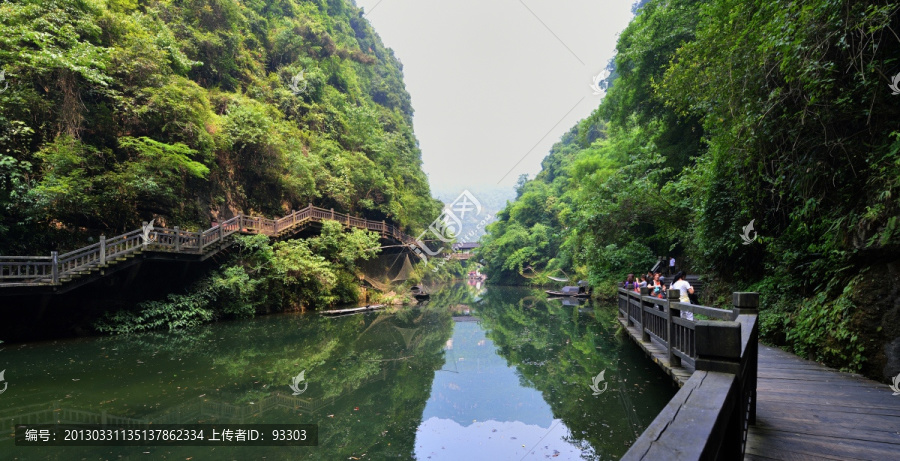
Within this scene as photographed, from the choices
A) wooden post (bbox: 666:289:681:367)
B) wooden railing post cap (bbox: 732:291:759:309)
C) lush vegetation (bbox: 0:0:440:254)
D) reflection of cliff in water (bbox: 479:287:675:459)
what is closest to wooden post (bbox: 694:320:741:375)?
wooden railing post cap (bbox: 732:291:759:309)

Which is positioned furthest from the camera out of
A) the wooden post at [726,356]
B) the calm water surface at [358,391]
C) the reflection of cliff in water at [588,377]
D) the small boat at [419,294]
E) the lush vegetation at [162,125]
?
the small boat at [419,294]

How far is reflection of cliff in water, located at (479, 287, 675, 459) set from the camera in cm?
493

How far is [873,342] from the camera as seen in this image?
3.91m

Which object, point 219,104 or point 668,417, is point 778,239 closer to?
point 668,417

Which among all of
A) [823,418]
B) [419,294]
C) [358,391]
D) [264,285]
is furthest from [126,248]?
[823,418]

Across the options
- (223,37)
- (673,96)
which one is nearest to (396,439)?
(673,96)

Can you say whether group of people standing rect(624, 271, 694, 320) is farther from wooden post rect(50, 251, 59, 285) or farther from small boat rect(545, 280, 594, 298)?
wooden post rect(50, 251, 59, 285)

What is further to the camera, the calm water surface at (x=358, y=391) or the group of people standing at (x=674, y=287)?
the group of people standing at (x=674, y=287)

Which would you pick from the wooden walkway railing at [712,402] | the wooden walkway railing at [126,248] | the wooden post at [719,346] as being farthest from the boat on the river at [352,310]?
the wooden post at [719,346]

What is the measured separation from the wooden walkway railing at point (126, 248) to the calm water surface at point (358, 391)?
1.65 metres

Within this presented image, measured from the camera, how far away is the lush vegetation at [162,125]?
9922mm

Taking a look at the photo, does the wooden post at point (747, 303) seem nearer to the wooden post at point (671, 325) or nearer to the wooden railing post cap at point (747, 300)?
the wooden railing post cap at point (747, 300)

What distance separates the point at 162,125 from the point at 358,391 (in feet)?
39.4

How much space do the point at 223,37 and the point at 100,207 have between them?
43.5 feet
